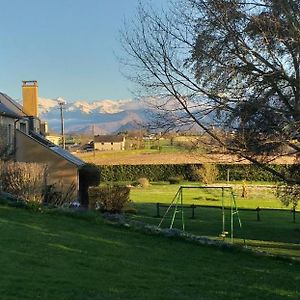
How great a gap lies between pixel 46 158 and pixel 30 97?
1341cm

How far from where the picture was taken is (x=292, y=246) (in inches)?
833

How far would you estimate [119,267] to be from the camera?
37.1 feet

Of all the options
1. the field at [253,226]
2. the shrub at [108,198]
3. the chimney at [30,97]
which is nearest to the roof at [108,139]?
the chimney at [30,97]

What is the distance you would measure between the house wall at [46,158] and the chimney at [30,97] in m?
11.6

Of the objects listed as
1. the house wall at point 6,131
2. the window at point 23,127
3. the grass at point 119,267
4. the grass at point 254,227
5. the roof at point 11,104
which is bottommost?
the grass at point 254,227

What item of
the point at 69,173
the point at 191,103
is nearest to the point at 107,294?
the point at 191,103

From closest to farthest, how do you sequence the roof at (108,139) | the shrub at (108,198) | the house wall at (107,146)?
the shrub at (108,198)
the house wall at (107,146)
the roof at (108,139)

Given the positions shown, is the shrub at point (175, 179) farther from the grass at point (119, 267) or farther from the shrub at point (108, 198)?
the grass at point (119, 267)

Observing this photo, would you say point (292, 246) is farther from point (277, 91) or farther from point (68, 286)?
point (68, 286)

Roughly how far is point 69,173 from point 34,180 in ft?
42.6

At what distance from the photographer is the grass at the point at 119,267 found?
8.68m

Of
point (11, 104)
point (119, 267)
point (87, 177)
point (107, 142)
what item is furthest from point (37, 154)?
point (107, 142)

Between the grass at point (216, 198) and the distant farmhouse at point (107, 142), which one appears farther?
the distant farmhouse at point (107, 142)

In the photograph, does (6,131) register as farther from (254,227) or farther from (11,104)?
(254,227)
